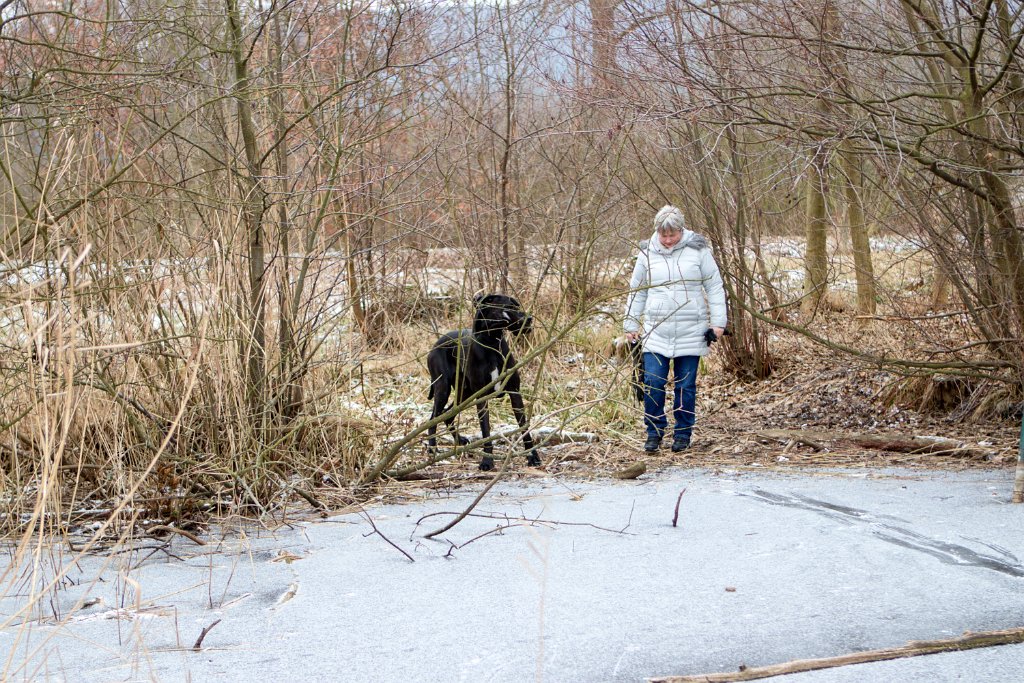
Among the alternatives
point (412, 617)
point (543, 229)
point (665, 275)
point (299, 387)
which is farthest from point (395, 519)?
point (543, 229)

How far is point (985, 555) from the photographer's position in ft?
13.8

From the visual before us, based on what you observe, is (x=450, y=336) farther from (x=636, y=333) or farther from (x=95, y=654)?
(x=95, y=654)

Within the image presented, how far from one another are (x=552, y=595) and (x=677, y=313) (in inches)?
164

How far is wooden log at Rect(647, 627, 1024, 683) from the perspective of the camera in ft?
10.3

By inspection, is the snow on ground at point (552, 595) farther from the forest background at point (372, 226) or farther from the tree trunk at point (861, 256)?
the tree trunk at point (861, 256)

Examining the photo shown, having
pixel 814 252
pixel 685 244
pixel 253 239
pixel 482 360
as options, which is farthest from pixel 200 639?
pixel 814 252

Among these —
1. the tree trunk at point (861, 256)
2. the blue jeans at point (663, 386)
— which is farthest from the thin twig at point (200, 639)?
the tree trunk at point (861, 256)

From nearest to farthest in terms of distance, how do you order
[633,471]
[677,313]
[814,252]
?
1. [633,471]
2. [677,313]
3. [814,252]

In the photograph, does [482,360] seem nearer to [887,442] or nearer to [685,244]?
[685,244]

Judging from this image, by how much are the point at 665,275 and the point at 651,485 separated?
2311 millimetres

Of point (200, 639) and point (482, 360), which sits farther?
point (482, 360)

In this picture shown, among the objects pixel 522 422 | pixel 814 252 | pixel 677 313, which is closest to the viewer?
pixel 522 422

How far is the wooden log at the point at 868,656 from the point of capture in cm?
314

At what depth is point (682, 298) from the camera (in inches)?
312
